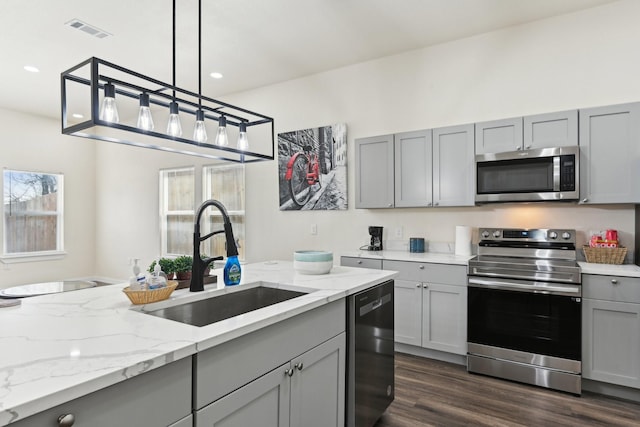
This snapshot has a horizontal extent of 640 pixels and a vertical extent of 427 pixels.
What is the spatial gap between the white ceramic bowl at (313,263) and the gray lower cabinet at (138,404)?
3.87 feet

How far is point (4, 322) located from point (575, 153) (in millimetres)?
3493

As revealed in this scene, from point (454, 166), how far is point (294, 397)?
260cm

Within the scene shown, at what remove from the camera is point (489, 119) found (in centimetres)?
343

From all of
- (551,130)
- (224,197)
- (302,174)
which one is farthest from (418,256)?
(224,197)

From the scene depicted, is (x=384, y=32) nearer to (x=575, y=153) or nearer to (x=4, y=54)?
(x=575, y=153)

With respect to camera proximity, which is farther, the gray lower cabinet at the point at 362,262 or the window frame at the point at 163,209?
the window frame at the point at 163,209

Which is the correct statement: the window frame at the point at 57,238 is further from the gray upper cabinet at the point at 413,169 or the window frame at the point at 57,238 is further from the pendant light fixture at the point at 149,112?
the gray upper cabinet at the point at 413,169

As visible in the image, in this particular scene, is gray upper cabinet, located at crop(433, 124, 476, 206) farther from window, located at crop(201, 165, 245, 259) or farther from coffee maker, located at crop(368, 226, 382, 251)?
window, located at crop(201, 165, 245, 259)

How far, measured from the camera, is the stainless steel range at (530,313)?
8.61ft

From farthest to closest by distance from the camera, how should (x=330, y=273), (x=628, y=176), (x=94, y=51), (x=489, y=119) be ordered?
1. (x=94, y=51)
2. (x=489, y=119)
3. (x=628, y=176)
4. (x=330, y=273)

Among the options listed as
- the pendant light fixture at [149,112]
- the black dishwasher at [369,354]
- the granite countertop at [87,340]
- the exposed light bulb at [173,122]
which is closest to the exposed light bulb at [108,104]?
the pendant light fixture at [149,112]

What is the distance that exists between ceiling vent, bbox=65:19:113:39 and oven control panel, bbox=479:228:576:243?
396cm

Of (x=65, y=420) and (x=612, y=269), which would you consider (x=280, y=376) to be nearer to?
(x=65, y=420)

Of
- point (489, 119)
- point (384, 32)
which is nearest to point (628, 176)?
point (489, 119)
